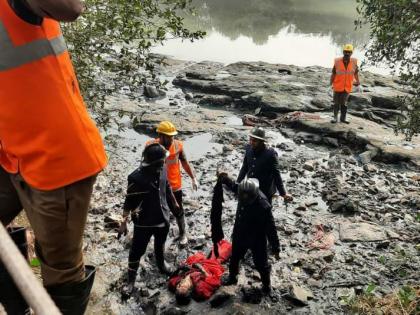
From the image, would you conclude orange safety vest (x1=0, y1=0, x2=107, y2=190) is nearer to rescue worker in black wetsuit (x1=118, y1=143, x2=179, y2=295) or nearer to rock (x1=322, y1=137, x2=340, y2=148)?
rescue worker in black wetsuit (x1=118, y1=143, x2=179, y2=295)

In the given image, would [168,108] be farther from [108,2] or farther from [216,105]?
[108,2]

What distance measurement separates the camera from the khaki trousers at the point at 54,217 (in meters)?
2.04

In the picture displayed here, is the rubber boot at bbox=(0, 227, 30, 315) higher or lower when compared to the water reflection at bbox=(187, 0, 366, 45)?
higher

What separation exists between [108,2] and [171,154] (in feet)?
7.81

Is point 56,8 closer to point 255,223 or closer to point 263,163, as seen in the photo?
point 255,223

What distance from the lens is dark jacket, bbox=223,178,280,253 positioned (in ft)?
17.8

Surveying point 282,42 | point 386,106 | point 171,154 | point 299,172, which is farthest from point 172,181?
point 282,42

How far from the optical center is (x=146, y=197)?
534 cm

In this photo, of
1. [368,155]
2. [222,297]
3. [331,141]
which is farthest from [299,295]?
[331,141]

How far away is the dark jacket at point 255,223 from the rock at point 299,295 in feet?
2.51

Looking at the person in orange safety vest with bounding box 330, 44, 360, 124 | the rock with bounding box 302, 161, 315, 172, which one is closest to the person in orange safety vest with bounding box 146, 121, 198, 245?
the rock with bounding box 302, 161, 315, 172

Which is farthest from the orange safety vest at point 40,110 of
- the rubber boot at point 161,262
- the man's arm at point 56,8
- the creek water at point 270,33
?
the creek water at point 270,33

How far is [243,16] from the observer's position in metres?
37.0

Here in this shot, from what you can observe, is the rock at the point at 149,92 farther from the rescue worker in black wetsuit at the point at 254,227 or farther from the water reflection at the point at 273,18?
the water reflection at the point at 273,18
